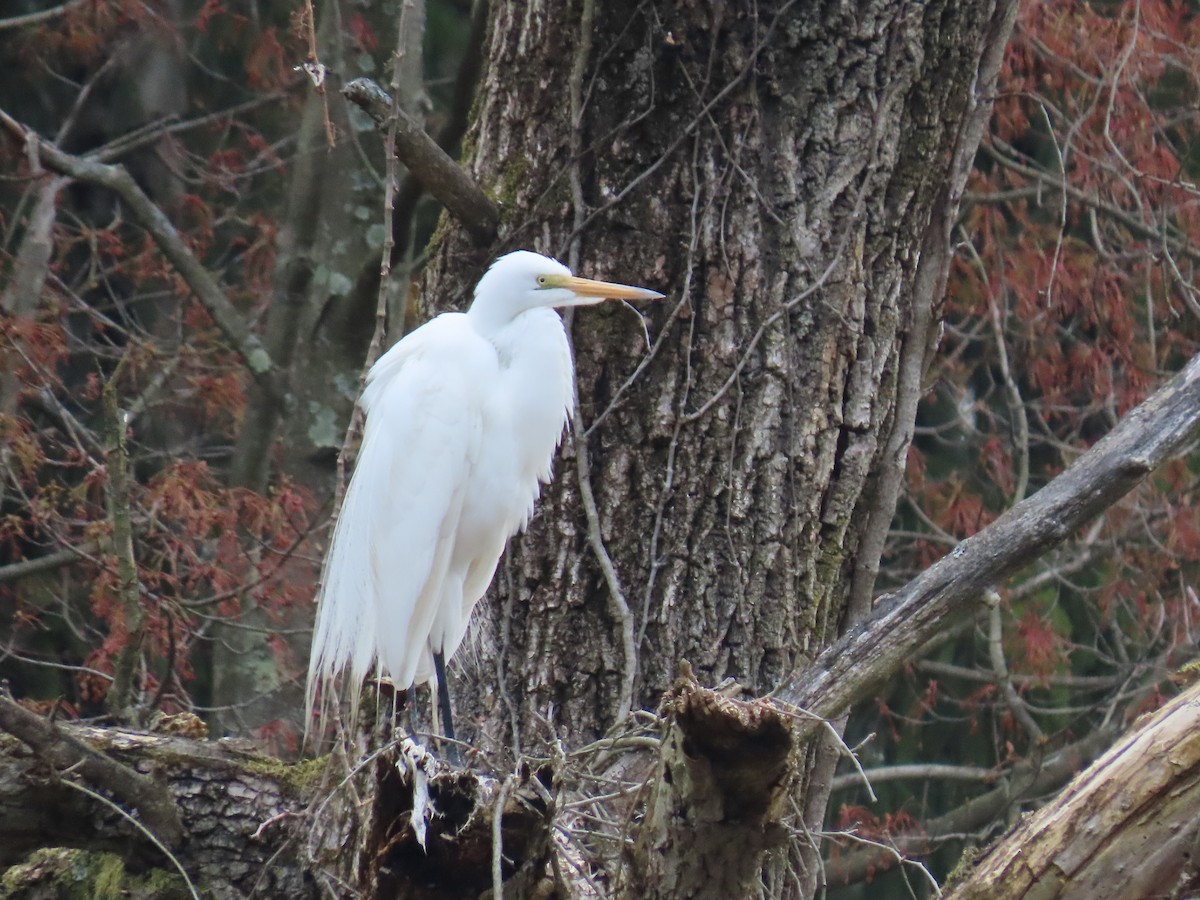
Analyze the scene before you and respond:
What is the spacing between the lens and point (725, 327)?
2561 mm

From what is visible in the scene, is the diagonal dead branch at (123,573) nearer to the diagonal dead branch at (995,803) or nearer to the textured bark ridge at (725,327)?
the textured bark ridge at (725,327)

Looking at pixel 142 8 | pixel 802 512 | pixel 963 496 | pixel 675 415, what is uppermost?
pixel 142 8

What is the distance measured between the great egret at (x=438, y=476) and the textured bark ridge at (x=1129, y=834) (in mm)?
1249

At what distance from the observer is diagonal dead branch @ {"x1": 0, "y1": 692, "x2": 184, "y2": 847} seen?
175 cm

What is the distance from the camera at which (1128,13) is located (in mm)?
4570

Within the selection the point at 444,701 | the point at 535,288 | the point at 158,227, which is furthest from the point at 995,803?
the point at 158,227

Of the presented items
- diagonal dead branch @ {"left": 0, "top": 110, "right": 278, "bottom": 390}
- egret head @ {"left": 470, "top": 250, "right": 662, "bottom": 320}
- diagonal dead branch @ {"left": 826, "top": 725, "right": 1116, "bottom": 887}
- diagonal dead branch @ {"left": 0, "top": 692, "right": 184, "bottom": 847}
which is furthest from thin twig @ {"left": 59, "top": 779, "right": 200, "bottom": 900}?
diagonal dead branch @ {"left": 826, "top": 725, "right": 1116, "bottom": 887}

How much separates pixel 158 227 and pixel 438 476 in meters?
1.73

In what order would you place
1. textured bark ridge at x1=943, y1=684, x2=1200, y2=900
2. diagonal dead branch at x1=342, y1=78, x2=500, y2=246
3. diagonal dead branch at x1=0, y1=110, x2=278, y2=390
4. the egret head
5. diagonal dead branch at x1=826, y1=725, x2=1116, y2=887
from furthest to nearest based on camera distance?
diagonal dead branch at x1=826, y1=725, x2=1116, y2=887 < diagonal dead branch at x1=0, y1=110, x2=278, y2=390 < the egret head < diagonal dead branch at x1=342, y1=78, x2=500, y2=246 < textured bark ridge at x1=943, y1=684, x2=1200, y2=900

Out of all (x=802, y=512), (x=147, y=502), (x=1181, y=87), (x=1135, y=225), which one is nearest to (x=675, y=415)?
(x=802, y=512)

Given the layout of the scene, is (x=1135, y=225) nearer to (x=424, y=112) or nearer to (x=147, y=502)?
(x=424, y=112)

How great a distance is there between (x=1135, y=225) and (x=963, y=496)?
3.88 feet

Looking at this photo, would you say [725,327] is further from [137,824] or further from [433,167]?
[137,824]

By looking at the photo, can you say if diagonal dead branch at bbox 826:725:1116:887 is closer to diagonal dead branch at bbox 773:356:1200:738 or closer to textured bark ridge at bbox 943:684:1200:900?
diagonal dead branch at bbox 773:356:1200:738
